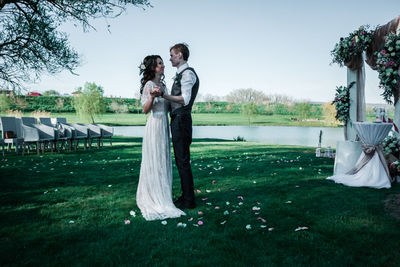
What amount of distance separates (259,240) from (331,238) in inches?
31.1

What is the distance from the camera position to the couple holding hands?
378 centimetres

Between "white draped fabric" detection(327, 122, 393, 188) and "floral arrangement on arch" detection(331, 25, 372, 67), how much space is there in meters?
2.08

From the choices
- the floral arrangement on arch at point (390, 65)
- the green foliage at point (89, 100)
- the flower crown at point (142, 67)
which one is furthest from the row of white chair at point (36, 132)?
the green foliage at point (89, 100)

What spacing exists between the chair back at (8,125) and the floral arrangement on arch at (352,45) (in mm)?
11452

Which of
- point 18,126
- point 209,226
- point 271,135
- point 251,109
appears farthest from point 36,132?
point 251,109

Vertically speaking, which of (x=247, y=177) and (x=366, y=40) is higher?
(x=366, y=40)

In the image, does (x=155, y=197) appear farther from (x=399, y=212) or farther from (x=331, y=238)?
(x=399, y=212)

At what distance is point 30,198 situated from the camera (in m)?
4.69

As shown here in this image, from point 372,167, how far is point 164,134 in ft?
14.1

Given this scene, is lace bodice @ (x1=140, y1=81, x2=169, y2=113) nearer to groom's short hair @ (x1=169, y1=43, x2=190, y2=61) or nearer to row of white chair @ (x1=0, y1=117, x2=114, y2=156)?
groom's short hair @ (x1=169, y1=43, x2=190, y2=61)

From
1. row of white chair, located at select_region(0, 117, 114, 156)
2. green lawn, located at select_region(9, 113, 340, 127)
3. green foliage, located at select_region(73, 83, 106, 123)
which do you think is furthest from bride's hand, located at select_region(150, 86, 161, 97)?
green lawn, located at select_region(9, 113, 340, 127)

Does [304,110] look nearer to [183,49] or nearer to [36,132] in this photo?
[36,132]

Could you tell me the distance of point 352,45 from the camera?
22.2ft

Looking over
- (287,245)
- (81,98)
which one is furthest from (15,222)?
(81,98)
